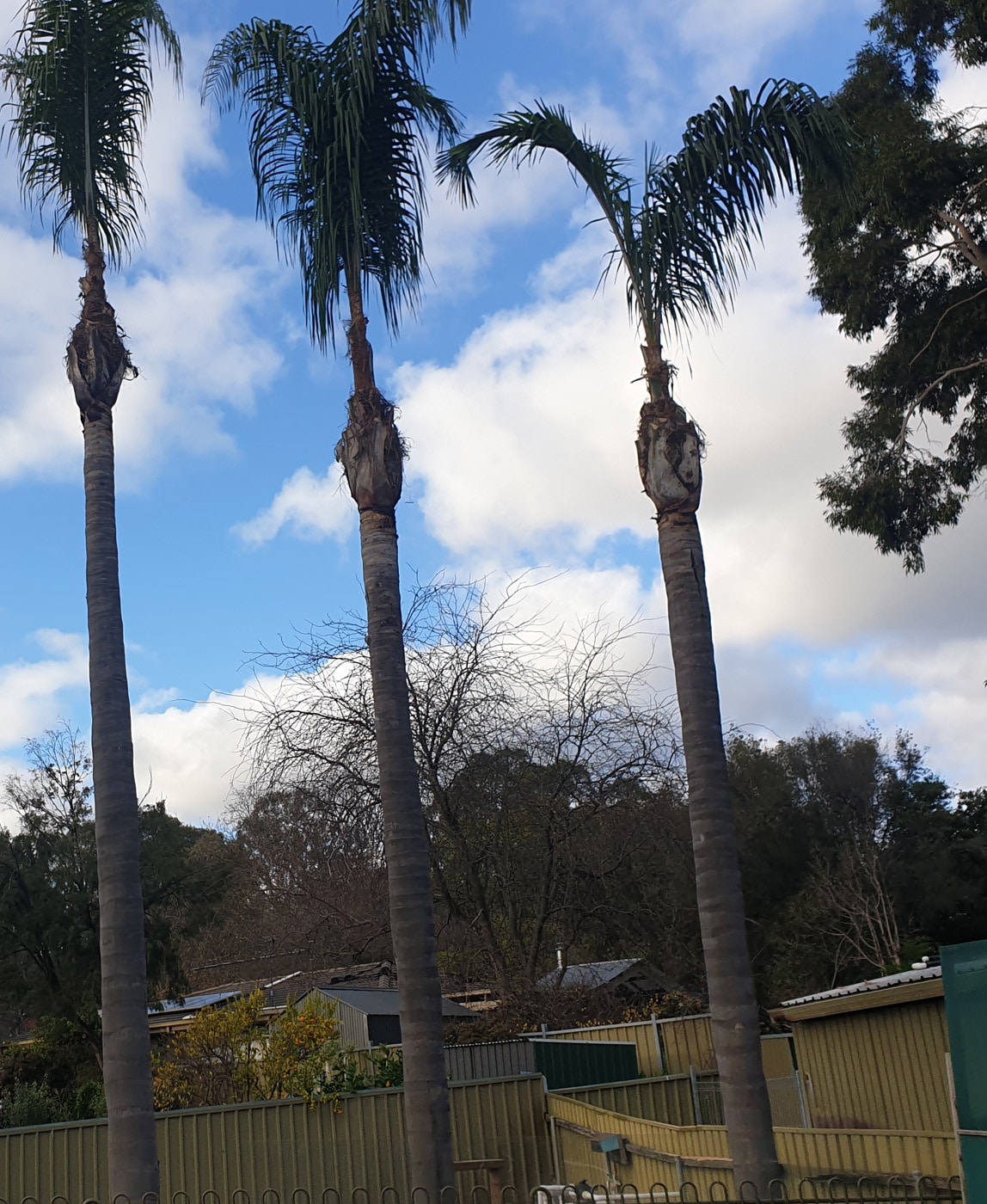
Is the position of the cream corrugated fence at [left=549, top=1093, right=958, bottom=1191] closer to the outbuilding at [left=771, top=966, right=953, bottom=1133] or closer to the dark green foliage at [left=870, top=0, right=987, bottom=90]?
the outbuilding at [left=771, top=966, right=953, bottom=1133]

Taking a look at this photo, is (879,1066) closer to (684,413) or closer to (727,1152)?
(727,1152)

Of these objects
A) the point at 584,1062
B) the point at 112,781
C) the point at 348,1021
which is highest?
the point at 112,781

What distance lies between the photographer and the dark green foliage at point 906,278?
2280 centimetres

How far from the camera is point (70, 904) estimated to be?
1245 inches

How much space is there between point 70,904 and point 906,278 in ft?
84.0

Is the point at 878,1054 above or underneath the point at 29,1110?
above

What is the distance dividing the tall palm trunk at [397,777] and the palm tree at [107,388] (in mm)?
2055

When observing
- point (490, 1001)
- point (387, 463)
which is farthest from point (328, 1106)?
point (490, 1001)

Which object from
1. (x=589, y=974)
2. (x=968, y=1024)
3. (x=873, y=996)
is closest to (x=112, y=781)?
(x=968, y=1024)

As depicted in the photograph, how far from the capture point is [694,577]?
1009 centimetres

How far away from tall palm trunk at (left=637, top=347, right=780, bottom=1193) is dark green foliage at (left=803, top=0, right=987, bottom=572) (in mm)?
14682

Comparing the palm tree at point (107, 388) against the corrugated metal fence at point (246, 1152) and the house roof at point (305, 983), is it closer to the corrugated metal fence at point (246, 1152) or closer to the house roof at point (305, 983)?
the corrugated metal fence at point (246, 1152)

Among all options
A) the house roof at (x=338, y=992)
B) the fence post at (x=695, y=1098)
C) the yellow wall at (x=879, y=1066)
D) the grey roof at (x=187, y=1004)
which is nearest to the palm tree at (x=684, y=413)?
the yellow wall at (x=879, y=1066)

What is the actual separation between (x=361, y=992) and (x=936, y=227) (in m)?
18.1
